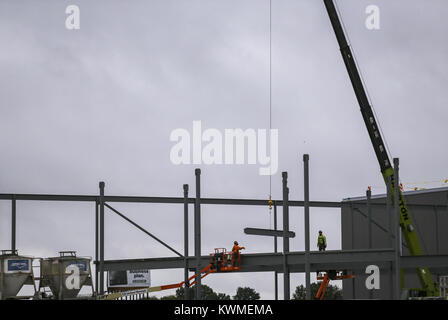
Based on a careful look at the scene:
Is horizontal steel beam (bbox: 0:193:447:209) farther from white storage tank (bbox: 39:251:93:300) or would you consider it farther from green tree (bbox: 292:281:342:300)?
green tree (bbox: 292:281:342:300)

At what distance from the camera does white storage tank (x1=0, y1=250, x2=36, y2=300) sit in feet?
116

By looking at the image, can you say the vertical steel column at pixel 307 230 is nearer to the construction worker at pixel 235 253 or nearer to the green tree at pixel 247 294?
the construction worker at pixel 235 253

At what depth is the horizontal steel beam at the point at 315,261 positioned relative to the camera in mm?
36594

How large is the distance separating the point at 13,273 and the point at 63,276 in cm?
258

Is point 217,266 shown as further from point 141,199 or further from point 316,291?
point 316,291

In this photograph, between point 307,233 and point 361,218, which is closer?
point 307,233

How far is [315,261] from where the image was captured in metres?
37.3

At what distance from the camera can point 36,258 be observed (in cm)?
3712

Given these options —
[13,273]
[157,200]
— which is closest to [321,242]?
[157,200]

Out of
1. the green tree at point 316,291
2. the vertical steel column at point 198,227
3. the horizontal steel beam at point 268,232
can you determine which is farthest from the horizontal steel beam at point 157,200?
the green tree at point 316,291
